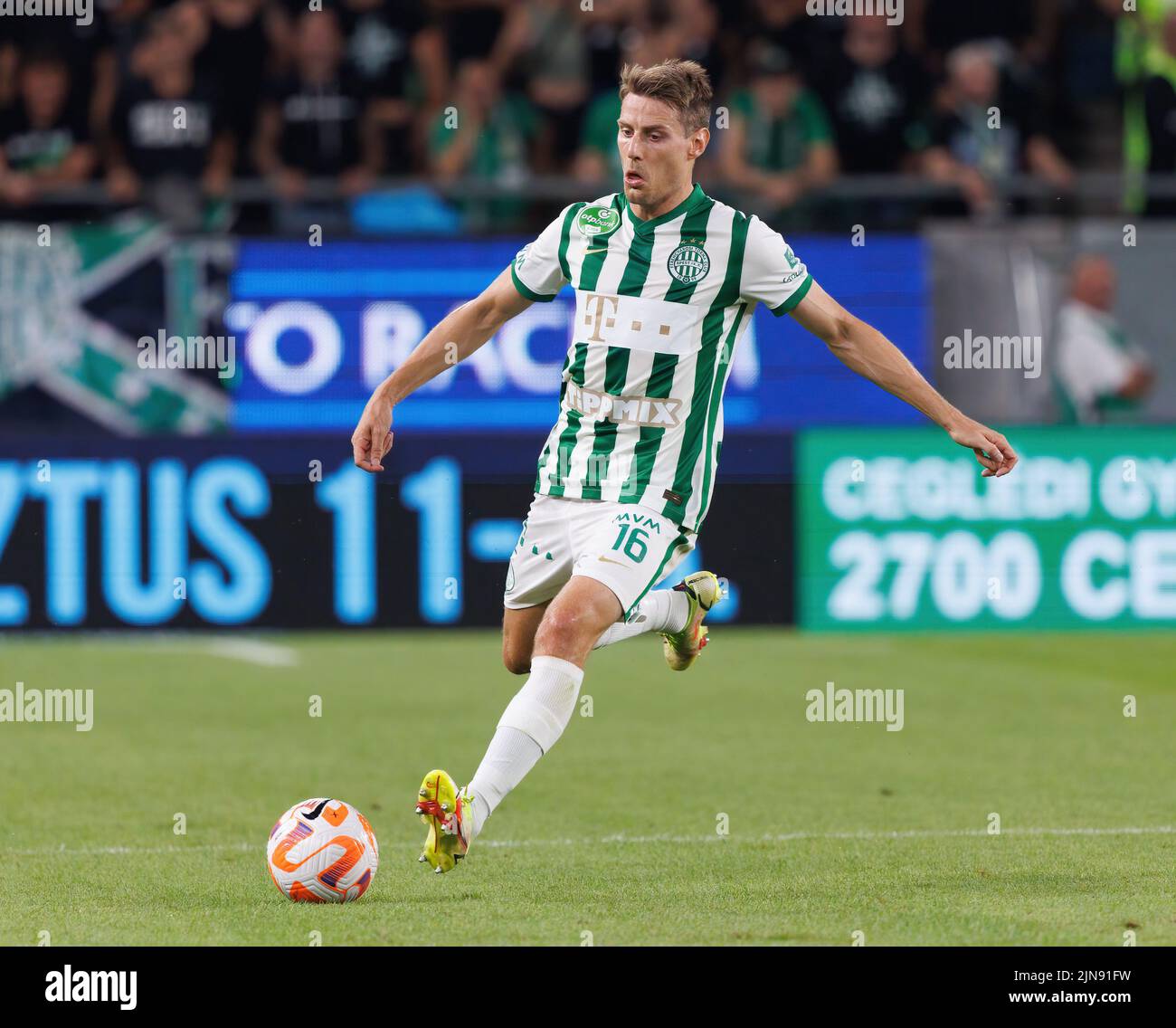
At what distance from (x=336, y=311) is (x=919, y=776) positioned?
655 cm

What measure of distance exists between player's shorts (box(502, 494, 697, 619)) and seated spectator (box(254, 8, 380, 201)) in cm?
868

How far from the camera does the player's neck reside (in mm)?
6633

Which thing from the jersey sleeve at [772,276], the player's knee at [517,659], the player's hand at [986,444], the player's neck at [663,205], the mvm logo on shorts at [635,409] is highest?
the player's neck at [663,205]

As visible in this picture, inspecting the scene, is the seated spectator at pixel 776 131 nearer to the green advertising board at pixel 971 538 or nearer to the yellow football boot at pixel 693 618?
the green advertising board at pixel 971 538

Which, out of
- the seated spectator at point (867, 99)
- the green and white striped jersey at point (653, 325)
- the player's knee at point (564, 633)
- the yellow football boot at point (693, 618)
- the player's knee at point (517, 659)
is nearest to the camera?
the player's knee at point (564, 633)

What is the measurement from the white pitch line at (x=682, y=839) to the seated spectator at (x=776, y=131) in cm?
814

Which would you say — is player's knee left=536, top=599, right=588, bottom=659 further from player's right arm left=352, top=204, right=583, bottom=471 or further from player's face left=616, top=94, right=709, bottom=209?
player's face left=616, top=94, right=709, bottom=209

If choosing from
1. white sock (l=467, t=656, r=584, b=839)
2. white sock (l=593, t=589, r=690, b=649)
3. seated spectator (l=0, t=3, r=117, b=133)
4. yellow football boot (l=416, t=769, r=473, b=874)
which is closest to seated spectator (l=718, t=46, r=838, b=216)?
seated spectator (l=0, t=3, r=117, b=133)

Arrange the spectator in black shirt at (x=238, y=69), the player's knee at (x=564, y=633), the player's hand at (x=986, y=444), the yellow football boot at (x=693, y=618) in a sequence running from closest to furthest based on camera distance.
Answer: the player's knee at (x=564, y=633)
the player's hand at (x=986, y=444)
the yellow football boot at (x=693, y=618)
the spectator in black shirt at (x=238, y=69)

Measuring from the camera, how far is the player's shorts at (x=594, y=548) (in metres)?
6.40

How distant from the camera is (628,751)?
9742 mm

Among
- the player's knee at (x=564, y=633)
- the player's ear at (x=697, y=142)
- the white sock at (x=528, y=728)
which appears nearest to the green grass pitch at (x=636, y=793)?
the white sock at (x=528, y=728)

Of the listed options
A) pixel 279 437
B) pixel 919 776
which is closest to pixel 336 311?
pixel 279 437

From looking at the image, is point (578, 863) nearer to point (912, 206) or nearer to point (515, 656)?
point (515, 656)
